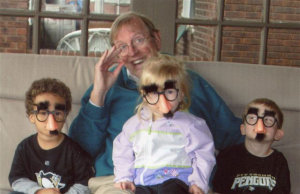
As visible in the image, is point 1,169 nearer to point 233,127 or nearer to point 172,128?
point 172,128

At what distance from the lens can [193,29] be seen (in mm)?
3201

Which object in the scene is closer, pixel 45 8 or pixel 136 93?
pixel 136 93

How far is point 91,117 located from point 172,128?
1.23ft

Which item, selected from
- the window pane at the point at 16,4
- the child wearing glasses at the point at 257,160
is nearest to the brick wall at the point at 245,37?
the window pane at the point at 16,4

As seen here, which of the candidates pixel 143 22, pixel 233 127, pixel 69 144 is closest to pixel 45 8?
pixel 143 22

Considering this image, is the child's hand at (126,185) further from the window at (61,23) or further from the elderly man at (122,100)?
the window at (61,23)

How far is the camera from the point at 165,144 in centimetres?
208

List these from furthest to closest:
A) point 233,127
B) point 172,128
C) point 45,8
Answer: point 45,8 < point 233,127 < point 172,128

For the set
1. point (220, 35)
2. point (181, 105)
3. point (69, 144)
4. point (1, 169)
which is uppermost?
point (220, 35)

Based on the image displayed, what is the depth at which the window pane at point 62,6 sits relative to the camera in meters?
3.04

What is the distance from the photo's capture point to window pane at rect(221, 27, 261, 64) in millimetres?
3243

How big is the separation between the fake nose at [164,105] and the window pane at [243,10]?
1.19 meters

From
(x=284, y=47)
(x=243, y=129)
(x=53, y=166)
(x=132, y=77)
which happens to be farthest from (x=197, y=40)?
(x=53, y=166)

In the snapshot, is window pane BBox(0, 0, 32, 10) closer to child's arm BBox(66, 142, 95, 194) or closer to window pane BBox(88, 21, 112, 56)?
window pane BBox(88, 21, 112, 56)
